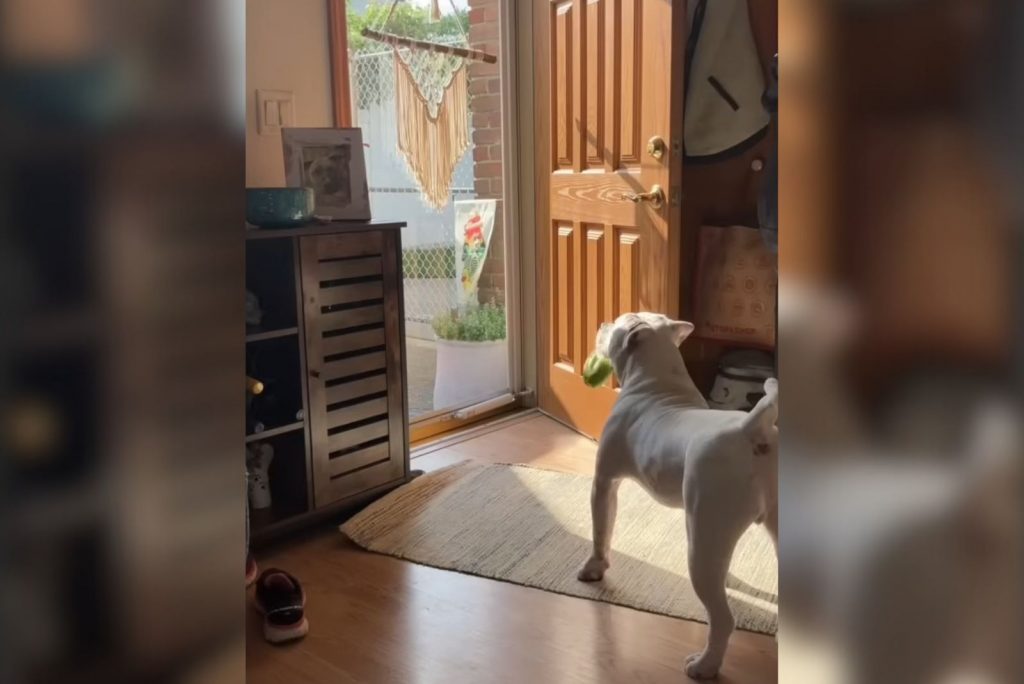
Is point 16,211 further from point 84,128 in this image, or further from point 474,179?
point 474,179

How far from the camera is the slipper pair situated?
1.88 meters

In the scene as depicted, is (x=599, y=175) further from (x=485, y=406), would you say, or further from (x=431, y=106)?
(x=485, y=406)

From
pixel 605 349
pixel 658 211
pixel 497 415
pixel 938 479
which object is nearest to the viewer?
pixel 938 479

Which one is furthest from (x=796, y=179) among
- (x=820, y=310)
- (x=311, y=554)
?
(x=311, y=554)

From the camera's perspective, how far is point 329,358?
242cm

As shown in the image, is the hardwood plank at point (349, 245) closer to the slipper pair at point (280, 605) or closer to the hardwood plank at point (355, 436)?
the hardwood plank at point (355, 436)

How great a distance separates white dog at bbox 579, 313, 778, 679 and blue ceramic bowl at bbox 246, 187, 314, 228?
895mm

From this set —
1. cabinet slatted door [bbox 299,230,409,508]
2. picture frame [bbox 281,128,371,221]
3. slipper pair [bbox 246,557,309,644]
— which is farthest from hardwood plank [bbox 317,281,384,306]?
slipper pair [bbox 246,557,309,644]

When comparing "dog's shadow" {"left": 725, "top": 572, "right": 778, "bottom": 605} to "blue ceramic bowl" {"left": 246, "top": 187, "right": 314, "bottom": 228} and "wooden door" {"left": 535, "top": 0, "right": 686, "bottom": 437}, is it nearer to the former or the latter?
"wooden door" {"left": 535, "top": 0, "right": 686, "bottom": 437}

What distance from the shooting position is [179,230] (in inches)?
11.5

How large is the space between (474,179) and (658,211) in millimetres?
1163

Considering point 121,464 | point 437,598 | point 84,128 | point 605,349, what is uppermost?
point 84,128

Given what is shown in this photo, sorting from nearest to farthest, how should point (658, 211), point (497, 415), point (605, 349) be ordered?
point (605, 349)
point (658, 211)
point (497, 415)

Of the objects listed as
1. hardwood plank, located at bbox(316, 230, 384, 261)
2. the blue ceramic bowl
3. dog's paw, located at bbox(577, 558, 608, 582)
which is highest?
the blue ceramic bowl
